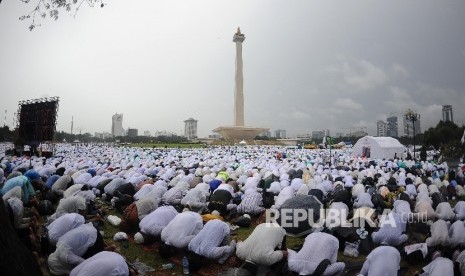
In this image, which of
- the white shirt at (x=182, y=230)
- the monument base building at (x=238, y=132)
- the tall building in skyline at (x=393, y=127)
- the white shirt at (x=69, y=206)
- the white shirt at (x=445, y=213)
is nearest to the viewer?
the white shirt at (x=182, y=230)

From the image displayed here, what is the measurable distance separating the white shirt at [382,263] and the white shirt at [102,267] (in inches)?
113

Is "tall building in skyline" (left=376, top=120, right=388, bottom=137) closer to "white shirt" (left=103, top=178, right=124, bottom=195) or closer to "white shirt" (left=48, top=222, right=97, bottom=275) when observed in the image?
"white shirt" (left=103, top=178, right=124, bottom=195)

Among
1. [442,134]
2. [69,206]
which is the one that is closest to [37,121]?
[69,206]

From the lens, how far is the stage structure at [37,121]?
834 inches

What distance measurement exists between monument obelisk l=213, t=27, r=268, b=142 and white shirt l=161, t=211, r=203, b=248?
43.0 metres

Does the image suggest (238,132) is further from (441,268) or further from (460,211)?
(441,268)

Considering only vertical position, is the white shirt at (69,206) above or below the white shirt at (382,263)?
above

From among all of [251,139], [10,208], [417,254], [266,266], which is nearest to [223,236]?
[266,266]

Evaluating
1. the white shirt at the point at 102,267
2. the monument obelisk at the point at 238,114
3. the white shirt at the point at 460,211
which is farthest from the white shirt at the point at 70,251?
the monument obelisk at the point at 238,114

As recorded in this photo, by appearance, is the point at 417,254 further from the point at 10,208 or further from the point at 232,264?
the point at 10,208

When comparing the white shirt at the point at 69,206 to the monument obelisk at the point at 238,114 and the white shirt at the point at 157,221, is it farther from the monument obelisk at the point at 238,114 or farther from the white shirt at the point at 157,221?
the monument obelisk at the point at 238,114

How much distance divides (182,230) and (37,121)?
21.0 metres

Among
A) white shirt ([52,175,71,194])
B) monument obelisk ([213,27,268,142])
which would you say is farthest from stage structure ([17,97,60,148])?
monument obelisk ([213,27,268,142])

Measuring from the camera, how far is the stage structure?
2119 cm
